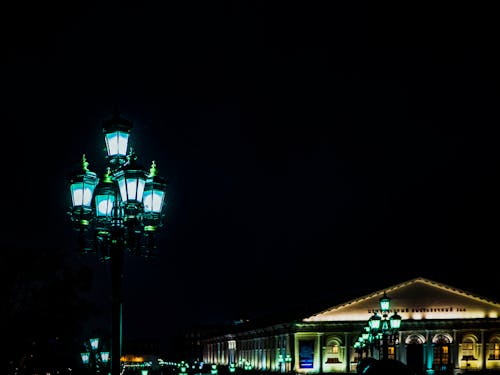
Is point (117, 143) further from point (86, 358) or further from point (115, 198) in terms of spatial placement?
point (86, 358)

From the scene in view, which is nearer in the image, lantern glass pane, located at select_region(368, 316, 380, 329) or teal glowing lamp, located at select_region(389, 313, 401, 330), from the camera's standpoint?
teal glowing lamp, located at select_region(389, 313, 401, 330)

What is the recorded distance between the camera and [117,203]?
11336 millimetres

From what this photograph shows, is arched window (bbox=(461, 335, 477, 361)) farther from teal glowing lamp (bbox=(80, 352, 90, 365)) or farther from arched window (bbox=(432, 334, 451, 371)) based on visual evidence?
teal glowing lamp (bbox=(80, 352, 90, 365))

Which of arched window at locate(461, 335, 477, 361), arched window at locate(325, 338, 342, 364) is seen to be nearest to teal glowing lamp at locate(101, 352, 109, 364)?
arched window at locate(325, 338, 342, 364)

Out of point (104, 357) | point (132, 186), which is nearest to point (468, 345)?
point (104, 357)

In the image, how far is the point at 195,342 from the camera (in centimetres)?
17000

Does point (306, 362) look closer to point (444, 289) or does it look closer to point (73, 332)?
point (444, 289)

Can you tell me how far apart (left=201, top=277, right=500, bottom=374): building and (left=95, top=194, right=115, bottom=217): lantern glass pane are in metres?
64.1

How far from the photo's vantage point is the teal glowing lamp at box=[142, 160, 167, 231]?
37.5 ft

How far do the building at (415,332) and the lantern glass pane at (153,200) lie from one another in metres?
63.7

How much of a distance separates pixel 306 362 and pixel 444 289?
51.2ft

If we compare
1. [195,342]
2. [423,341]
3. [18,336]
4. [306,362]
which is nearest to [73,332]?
[18,336]

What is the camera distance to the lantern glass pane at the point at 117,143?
11.4m

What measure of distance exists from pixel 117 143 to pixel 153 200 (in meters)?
1.00
